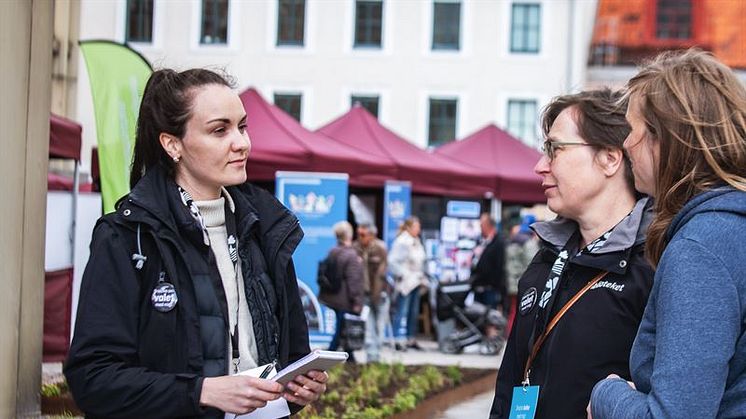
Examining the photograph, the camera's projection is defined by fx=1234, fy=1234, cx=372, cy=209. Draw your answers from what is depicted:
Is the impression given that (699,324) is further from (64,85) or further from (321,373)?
(64,85)

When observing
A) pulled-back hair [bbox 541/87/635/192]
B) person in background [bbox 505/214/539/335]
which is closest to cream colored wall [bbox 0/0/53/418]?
pulled-back hair [bbox 541/87/635/192]

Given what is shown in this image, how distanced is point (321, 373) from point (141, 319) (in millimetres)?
475

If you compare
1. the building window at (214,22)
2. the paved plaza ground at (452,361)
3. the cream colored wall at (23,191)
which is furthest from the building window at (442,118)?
the cream colored wall at (23,191)

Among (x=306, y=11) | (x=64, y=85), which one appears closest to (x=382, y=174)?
(x=64, y=85)

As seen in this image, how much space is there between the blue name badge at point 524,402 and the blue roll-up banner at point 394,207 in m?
13.8

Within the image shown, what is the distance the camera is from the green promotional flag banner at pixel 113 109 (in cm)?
771

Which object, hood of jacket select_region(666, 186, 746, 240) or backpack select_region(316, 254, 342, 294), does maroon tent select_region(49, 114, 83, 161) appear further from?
hood of jacket select_region(666, 186, 746, 240)

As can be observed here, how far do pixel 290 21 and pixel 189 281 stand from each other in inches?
1283

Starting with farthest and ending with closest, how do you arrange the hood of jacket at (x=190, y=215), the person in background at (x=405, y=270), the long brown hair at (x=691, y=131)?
the person in background at (x=405, y=270) → the hood of jacket at (x=190, y=215) → the long brown hair at (x=691, y=131)

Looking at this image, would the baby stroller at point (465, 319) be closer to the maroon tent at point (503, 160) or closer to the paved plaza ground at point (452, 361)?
the paved plaza ground at point (452, 361)

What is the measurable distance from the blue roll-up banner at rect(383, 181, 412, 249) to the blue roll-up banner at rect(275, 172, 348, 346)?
6.90 ft

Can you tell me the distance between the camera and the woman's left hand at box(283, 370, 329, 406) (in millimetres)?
3082

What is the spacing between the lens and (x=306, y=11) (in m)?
35.4

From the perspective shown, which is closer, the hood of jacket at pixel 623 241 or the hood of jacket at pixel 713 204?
the hood of jacket at pixel 713 204
